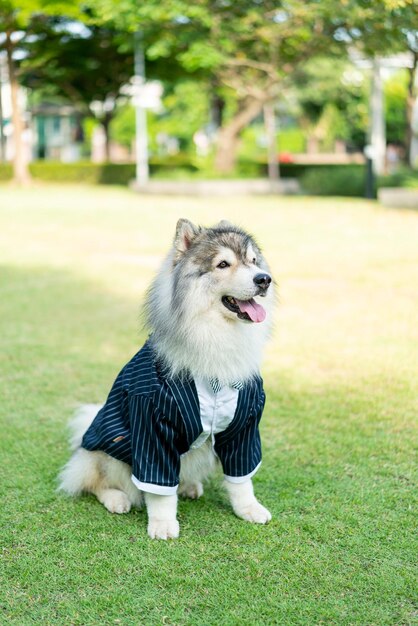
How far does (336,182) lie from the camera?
74.5ft

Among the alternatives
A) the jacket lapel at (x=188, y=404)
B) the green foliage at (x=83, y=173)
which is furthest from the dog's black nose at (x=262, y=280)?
the green foliage at (x=83, y=173)

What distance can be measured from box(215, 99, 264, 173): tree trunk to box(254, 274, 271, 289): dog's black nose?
22.3m

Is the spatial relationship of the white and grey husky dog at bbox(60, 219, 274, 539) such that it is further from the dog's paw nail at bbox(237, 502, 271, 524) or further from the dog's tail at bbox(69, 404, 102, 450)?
the dog's tail at bbox(69, 404, 102, 450)

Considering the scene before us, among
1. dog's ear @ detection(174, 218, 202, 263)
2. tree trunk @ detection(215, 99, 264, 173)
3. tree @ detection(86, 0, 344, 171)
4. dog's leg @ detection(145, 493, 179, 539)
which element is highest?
tree @ detection(86, 0, 344, 171)

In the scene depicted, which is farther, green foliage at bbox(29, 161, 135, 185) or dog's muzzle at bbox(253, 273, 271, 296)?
green foliage at bbox(29, 161, 135, 185)

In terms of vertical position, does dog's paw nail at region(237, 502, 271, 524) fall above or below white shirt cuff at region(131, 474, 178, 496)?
below

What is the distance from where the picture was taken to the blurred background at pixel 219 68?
21938 mm

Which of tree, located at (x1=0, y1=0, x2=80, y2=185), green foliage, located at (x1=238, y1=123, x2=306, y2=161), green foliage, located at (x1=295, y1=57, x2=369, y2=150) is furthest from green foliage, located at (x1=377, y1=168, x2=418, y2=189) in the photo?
green foliage, located at (x1=238, y1=123, x2=306, y2=161)

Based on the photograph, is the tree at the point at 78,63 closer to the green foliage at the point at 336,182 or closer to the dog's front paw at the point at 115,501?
the green foliage at the point at 336,182

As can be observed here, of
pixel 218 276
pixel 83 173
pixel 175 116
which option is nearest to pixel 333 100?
pixel 175 116

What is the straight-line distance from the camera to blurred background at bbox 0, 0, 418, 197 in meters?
21.9

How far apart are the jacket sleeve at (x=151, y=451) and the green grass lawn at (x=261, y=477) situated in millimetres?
250

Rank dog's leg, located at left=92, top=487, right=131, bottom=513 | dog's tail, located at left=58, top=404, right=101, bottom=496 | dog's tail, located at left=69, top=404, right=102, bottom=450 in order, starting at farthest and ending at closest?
dog's tail, located at left=69, top=404, right=102, bottom=450
dog's tail, located at left=58, top=404, right=101, bottom=496
dog's leg, located at left=92, top=487, right=131, bottom=513

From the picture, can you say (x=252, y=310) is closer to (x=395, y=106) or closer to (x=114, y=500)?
(x=114, y=500)
